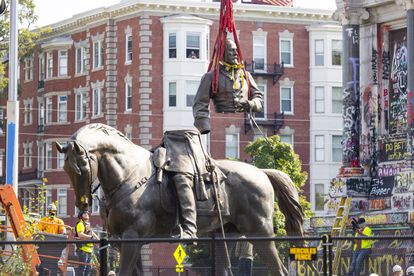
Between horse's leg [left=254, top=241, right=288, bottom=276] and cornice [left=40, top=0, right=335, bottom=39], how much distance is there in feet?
209

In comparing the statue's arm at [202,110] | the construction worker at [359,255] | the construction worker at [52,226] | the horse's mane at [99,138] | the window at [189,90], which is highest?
the window at [189,90]

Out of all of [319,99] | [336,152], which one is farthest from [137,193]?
[319,99]

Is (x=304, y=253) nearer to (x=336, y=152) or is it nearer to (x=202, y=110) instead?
(x=202, y=110)

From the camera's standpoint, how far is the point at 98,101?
85.9m

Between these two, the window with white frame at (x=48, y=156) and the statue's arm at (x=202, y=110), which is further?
the window with white frame at (x=48, y=156)

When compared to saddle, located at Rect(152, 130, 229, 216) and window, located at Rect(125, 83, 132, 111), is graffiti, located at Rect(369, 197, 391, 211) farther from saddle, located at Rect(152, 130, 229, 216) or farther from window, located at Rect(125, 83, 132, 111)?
→ saddle, located at Rect(152, 130, 229, 216)

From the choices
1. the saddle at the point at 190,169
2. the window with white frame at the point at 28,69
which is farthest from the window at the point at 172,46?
the saddle at the point at 190,169

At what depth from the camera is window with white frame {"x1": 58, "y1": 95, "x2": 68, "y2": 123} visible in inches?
3526

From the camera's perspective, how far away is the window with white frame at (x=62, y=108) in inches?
3526

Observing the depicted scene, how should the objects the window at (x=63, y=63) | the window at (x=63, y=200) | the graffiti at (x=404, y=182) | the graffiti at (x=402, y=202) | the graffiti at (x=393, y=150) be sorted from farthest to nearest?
the window at (x=63, y=63) < the window at (x=63, y=200) < the graffiti at (x=393, y=150) < the graffiti at (x=404, y=182) < the graffiti at (x=402, y=202)

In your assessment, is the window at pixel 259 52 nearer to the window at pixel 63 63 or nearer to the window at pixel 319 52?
the window at pixel 319 52


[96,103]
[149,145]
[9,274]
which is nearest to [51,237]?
[9,274]

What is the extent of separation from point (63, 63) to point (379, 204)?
40.4 m

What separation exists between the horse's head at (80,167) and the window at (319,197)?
64.5 metres
